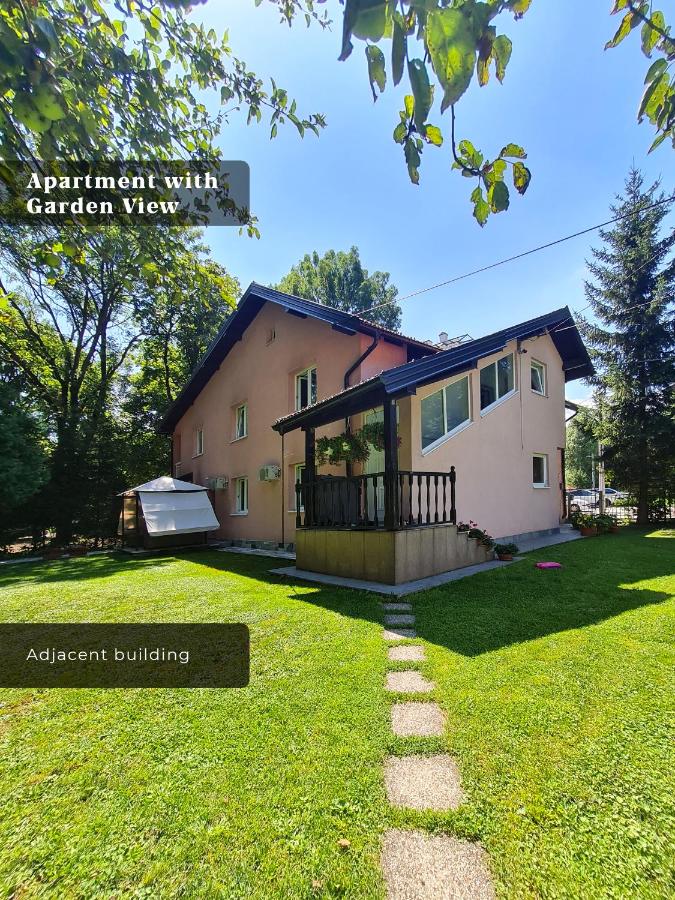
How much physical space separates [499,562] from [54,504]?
1735 cm

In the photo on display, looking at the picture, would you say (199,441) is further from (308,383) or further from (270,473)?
(308,383)

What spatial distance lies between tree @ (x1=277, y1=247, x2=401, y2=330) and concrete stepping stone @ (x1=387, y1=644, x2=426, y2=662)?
26.9 metres

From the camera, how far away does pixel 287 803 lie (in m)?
1.94

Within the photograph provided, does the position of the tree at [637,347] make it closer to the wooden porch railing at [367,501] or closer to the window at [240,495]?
the wooden porch railing at [367,501]

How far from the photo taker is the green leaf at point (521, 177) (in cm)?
153

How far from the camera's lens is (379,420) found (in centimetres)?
881

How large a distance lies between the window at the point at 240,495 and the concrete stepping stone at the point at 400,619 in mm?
10015

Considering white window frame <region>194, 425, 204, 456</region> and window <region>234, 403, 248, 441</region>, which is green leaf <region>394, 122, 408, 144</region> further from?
white window frame <region>194, 425, 204, 456</region>

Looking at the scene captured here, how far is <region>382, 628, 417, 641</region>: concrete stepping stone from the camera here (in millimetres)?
4184

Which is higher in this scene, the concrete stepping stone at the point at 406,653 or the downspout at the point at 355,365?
the downspout at the point at 355,365

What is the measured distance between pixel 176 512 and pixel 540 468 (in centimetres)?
1226

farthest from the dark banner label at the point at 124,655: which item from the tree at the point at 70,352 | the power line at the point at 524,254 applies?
the tree at the point at 70,352

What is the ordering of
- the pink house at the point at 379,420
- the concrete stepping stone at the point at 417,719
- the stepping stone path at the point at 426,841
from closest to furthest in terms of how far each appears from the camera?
1. the stepping stone path at the point at 426,841
2. the concrete stepping stone at the point at 417,719
3. the pink house at the point at 379,420

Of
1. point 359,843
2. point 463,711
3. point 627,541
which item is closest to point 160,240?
point 359,843
